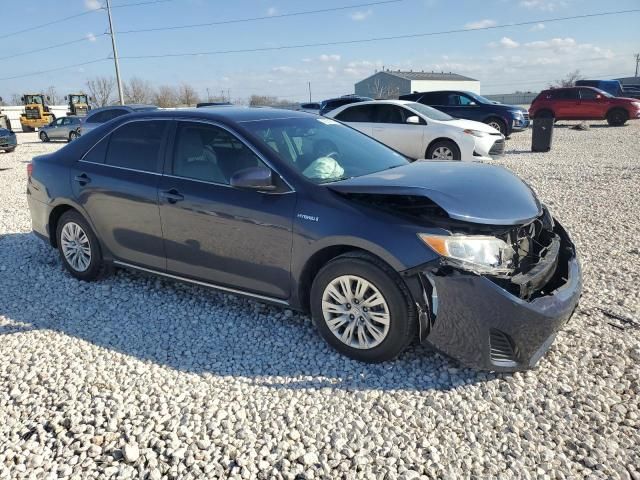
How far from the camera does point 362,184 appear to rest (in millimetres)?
3299

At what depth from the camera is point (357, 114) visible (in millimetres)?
12023

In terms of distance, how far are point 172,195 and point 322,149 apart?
1.25 metres

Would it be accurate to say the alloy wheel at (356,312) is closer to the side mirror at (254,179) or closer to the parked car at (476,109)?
the side mirror at (254,179)

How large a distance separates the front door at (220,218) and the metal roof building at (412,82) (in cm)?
6777

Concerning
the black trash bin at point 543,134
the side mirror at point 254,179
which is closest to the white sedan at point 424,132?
the black trash bin at point 543,134

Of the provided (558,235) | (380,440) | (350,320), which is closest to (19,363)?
(350,320)

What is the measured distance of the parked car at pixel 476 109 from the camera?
16.7m

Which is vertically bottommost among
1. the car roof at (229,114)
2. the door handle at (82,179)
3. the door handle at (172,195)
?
the door handle at (172,195)

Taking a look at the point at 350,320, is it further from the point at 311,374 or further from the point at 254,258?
the point at 254,258

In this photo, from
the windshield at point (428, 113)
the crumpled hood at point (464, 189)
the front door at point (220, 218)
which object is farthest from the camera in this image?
the windshield at point (428, 113)

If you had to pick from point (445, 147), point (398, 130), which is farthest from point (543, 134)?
point (398, 130)

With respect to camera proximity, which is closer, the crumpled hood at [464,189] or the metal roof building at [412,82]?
the crumpled hood at [464,189]

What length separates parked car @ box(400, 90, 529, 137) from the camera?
54.7 feet

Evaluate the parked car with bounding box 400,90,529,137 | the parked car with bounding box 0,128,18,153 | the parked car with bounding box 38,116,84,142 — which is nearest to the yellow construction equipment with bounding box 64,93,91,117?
the parked car with bounding box 38,116,84,142
